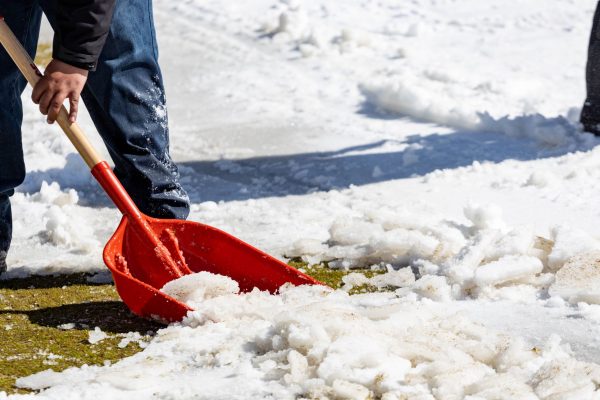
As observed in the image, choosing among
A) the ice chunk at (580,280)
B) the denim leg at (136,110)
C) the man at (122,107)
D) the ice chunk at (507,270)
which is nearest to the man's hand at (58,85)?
the man at (122,107)

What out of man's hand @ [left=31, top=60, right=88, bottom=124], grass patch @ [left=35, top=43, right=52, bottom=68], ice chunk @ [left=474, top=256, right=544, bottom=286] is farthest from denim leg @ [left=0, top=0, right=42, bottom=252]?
grass patch @ [left=35, top=43, right=52, bottom=68]

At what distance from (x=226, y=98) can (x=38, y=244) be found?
210cm

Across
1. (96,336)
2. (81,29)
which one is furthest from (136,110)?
(96,336)

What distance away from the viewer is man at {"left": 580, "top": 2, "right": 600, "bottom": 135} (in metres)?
4.94

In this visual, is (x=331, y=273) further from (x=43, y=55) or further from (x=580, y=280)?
(x=43, y=55)

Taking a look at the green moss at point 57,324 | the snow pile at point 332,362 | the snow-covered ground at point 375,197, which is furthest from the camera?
the green moss at point 57,324

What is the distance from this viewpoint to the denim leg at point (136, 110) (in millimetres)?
3352

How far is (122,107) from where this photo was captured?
341cm

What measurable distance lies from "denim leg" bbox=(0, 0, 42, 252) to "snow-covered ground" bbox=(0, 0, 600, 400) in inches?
8.8

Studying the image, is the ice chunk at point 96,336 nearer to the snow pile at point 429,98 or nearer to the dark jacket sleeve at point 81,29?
the dark jacket sleeve at point 81,29

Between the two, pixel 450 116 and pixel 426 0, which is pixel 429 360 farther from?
pixel 426 0

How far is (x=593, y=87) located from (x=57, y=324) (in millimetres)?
2901

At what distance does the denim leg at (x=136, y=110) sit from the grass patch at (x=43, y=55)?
3.01 metres

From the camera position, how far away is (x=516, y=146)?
4.94 m
